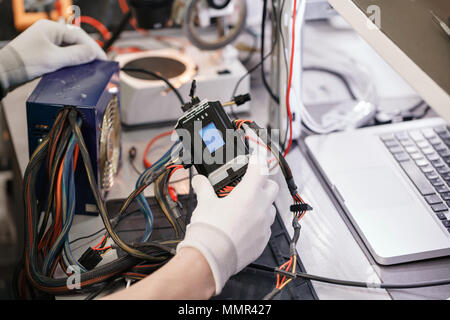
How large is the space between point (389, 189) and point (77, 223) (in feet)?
2.03

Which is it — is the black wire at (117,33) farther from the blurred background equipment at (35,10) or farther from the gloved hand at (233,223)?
the gloved hand at (233,223)

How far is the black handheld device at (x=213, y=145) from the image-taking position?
2.62 ft

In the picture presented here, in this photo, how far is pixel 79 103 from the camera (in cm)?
85

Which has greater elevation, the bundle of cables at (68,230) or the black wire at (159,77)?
the black wire at (159,77)

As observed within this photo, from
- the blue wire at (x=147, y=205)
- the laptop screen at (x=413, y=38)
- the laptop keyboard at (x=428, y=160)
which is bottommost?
the blue wire at (x=147, y=205)

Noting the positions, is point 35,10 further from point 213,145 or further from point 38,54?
point 213,145

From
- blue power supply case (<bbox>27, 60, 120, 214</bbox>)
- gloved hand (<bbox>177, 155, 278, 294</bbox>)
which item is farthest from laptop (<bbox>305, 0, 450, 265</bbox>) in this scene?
blue power supply case (<bbox>27, 60, 120, 214</bbox>)

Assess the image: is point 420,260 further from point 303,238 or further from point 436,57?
point 436,57

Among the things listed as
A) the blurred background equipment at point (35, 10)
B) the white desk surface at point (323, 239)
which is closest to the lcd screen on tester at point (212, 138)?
the white desk surface at point (323, 239)

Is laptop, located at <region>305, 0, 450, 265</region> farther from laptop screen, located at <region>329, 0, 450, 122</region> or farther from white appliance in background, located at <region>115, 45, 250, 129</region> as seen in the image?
white appliance in background, located at <region>115, 45, 250, 129</region>

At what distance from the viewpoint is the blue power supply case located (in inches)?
33.5

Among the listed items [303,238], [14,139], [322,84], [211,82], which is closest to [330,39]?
[322,84]

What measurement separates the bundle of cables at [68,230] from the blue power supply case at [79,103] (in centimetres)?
2

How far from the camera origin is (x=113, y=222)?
888 mm
